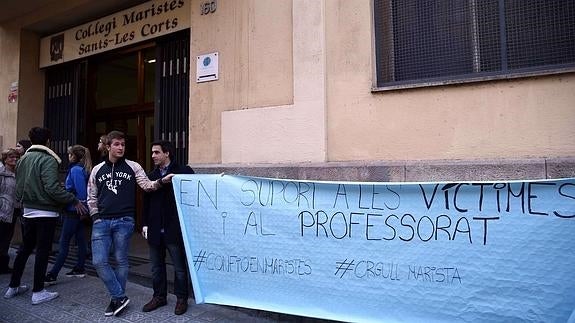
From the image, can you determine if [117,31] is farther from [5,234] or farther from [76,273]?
[76,273]

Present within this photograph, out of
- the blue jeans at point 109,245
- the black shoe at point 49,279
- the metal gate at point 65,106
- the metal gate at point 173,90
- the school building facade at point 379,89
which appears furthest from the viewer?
the metal gate at point 65,106

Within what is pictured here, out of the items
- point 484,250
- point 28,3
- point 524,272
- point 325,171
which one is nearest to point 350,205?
point 325,171

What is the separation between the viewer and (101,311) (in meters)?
4.23

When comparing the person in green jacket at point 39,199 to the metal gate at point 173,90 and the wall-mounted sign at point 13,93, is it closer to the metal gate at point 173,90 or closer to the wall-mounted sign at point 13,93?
the metal gate at point 173,90

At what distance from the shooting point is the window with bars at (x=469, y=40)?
3623 millimetres

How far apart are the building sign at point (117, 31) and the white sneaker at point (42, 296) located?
3.88 metres

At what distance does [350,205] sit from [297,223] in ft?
1.63

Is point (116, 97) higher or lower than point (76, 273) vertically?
higher

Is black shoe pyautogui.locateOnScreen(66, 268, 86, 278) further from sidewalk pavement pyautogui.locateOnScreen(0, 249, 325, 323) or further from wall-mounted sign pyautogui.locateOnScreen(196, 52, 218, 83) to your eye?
wall-mounted sign pyautogui.locateOnScreen(196, 52, 218, 83)

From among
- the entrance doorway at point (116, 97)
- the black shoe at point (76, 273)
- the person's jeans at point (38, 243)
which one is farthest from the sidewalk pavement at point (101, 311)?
the entrance doorway at point (116, 97)

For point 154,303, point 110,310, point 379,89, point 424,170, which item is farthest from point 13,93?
point 424,170

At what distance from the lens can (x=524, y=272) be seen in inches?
116

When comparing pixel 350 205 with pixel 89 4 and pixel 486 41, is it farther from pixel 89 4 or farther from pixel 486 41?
pixel 89 4

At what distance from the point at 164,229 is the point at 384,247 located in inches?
84.5
